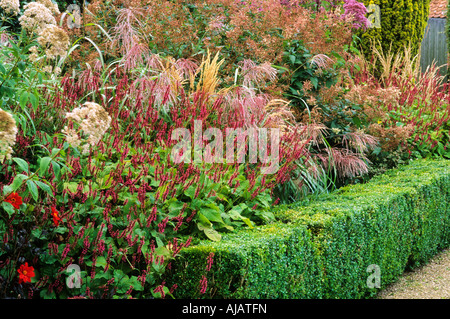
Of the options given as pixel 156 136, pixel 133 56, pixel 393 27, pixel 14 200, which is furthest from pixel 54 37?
pixel 393 27

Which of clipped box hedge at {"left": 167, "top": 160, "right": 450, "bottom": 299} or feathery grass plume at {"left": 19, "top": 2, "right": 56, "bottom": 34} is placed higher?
feathery grass plume at {"left": 19, "top": 2, "right": 56, "bottom": 34}

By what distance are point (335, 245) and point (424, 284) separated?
1.40 meters

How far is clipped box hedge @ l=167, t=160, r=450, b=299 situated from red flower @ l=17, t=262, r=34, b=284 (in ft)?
2.31

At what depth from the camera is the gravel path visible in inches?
148

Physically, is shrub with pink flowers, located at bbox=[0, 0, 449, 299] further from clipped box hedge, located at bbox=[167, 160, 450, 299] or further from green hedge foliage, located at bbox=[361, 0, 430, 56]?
green hedge foliage, located at bbox=[361, 0, 430, 56]

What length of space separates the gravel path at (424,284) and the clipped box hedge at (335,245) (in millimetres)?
86

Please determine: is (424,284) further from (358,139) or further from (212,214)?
(212,214)

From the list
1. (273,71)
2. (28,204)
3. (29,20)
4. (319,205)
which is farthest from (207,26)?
(28,204)

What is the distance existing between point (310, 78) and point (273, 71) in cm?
78

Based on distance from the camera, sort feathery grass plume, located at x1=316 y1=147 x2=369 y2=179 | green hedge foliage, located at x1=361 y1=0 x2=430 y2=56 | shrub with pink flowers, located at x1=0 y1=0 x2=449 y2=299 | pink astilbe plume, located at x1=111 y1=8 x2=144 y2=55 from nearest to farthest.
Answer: shrub with pink flowers, located at x1=0 y1=0 x2=449 y2=299, pink astilbe plume, located at x1=111 y1=8 x2=144 y2=55, feathery grass plume, located at x1=316 y1=147 x2=369 y2=179, green hedge foliage, located at x1=361 y1=0 x2=430 y2=56

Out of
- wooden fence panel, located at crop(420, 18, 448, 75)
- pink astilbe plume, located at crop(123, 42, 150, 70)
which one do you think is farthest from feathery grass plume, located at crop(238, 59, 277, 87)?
wooden fence panel, located at crop(420, 18, 448, 75)

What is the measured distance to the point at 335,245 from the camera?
10.4 feet

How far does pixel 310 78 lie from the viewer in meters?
4.97
